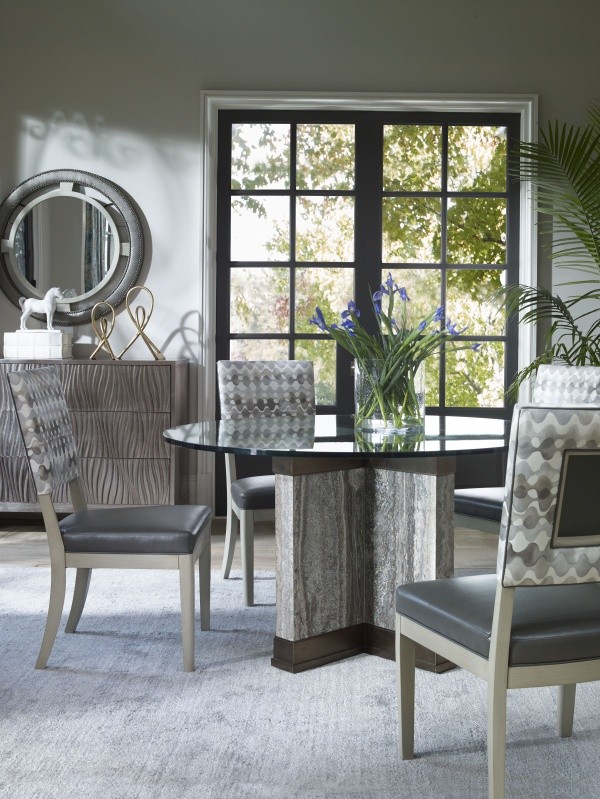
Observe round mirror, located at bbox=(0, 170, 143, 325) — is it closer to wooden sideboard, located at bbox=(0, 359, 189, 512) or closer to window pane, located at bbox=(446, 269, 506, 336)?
wooden sideboard, located at bbox=(0, 359, 189, 512)

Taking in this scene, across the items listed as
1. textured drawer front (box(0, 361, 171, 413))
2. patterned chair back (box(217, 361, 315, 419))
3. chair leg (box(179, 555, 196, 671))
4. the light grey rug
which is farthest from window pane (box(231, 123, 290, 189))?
chair leg (box(179, 555, 196, 671))

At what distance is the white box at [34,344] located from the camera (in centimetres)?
496

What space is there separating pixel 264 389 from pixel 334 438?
1.14m

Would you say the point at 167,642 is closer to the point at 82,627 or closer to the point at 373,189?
the point at 82,627

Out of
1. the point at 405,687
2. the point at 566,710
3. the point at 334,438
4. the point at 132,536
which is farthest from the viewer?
the point at 334,438

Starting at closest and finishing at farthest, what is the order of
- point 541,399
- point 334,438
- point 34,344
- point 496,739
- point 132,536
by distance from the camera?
1. point 496,739
2. point 132,536
3. point 334,438
4. point 541,399
5. point 34,344

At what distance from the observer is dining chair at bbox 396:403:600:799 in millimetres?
1707

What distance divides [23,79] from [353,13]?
190 centimetres

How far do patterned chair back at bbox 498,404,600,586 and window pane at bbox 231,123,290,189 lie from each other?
12.4 feet

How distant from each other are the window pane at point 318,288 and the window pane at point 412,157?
578 mm

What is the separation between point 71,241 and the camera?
5270 mm

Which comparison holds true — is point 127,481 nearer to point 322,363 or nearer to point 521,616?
point 322,363

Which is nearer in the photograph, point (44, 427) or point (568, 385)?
point (44, 427)

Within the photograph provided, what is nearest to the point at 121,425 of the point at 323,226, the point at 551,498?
the point at 323,226
